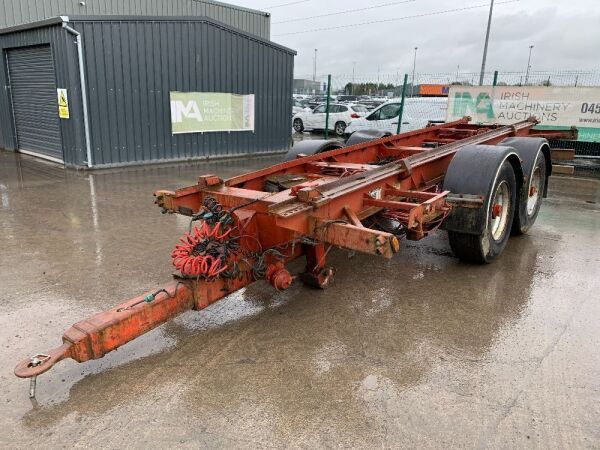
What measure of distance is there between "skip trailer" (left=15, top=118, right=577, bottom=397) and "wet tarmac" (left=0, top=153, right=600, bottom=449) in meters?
0.34

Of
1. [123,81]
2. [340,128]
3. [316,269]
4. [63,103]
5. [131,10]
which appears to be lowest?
[316,269]

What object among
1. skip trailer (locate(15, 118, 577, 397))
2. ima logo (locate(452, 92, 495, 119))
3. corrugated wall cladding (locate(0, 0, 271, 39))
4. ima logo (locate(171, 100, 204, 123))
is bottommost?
skip trailer (locate(15, 118, 577, 397))

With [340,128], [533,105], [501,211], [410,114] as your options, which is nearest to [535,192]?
[501,211]

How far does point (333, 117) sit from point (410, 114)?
587cm

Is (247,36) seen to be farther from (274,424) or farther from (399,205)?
(274,424)

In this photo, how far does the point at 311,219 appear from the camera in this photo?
326 cm

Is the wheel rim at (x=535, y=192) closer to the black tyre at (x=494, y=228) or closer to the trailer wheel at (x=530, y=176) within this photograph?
the trailer wheel at (x=530, y=176)

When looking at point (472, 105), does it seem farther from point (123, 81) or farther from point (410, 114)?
point (123, 81)

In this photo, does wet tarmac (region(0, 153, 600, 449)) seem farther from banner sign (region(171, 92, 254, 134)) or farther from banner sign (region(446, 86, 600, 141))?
banner sign (region(446, 86, 600, 141))

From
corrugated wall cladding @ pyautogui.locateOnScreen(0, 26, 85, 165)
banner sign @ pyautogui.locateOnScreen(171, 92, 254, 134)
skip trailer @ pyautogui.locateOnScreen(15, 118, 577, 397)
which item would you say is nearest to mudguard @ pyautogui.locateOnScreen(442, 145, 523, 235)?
skip trailer @ pyautogui.locateOnScreen(15, 118, 577, 397)

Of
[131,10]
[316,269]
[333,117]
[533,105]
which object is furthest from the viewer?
[333,117]

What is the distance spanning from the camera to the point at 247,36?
41.4ft

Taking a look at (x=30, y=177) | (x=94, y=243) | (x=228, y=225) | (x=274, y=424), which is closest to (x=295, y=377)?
(x=274, y=424)

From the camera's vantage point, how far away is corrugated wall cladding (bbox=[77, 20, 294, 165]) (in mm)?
10250
